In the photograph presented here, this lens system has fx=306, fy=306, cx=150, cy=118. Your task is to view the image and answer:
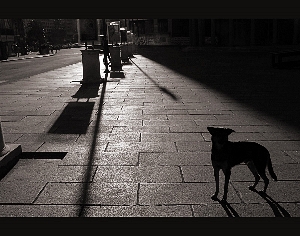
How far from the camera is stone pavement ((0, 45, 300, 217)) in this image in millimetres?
3193

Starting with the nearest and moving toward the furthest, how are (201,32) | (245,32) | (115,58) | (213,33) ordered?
1. (115,58)
2. (245,32)
3. (213,33)
4. (201,32)

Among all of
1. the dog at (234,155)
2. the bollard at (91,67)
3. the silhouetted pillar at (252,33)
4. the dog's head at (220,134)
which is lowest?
the dog at (234,155)

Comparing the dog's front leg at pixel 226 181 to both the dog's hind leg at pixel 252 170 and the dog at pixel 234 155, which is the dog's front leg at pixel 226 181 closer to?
the dog at pixel 234 155

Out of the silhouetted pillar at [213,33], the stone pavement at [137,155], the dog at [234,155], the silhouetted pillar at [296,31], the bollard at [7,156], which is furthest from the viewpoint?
the silhouetted pillar at [213,33]

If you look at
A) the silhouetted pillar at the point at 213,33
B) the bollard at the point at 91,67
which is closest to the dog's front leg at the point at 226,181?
the bollard at the point at 91,67

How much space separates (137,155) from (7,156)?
5.96ft

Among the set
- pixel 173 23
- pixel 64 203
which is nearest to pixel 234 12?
pixel 64 203

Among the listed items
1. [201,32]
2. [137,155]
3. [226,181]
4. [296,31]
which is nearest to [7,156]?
[137,155]

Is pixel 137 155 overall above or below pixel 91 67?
below

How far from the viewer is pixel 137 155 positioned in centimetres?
461

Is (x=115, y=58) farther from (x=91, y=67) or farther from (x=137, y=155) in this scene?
(x=137, y=155)

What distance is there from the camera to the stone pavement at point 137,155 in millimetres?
3193

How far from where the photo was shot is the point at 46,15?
1.44 m

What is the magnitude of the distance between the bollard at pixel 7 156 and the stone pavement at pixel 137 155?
10 cm
